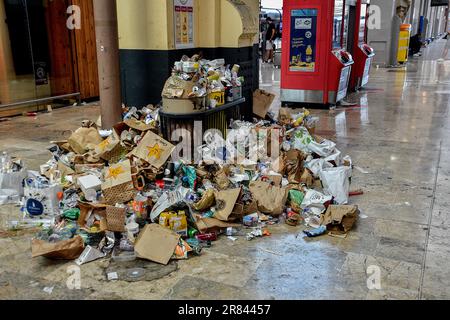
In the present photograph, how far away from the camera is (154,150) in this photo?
420 cm

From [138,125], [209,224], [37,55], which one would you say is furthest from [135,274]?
[37,55]

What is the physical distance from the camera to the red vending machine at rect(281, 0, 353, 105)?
7969 millimetres

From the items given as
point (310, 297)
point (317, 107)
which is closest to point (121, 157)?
point (310, 297)

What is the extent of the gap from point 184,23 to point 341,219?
3554 mm

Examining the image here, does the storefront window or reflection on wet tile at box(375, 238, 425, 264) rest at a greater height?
the storefront window

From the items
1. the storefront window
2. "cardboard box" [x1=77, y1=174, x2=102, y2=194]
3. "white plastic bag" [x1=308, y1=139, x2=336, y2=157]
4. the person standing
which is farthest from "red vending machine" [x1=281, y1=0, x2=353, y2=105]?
the person standing

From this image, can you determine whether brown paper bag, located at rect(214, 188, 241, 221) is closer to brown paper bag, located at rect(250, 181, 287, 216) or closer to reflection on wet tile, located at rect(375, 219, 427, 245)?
brown paper bag, located at rect(250, 181, 287, 216)

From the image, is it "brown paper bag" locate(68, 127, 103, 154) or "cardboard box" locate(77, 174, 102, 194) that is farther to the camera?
"brown paper bag" locate(68, 127, 103, 154)

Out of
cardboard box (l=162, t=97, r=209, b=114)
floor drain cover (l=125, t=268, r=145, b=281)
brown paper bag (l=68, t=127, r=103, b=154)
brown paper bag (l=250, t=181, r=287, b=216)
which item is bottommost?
floor drain cover (l=125, t=268, r=145, b=281)

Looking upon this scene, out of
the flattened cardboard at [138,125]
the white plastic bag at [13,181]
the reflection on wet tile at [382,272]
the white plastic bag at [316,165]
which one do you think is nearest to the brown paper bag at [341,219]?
the reflection on wet tile at [382,272]

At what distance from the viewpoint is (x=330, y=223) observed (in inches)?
136

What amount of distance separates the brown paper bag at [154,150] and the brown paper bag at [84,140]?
2.76 ft

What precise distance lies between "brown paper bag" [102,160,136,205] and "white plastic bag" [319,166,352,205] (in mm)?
1741

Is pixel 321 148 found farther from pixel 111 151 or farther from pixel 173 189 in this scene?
pixel 111 151
